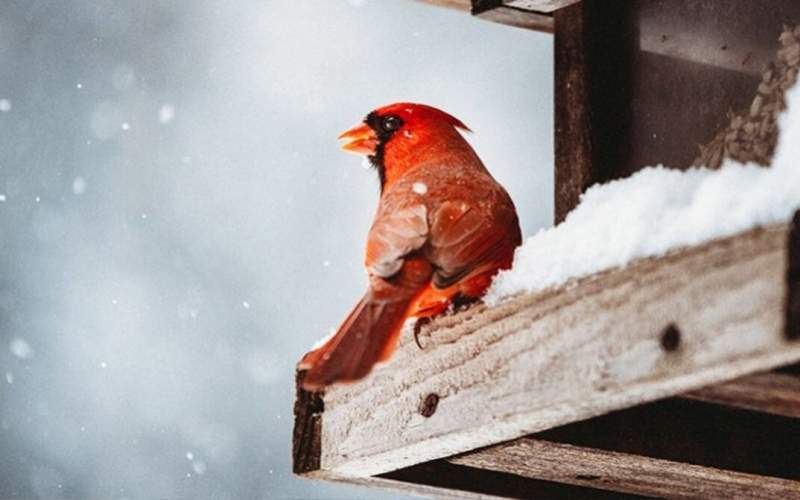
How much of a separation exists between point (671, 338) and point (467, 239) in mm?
383

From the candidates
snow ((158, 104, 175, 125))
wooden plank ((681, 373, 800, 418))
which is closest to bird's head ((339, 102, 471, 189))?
wooden plank ((681, 373, 800, 418))

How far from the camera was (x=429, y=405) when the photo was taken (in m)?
1.71

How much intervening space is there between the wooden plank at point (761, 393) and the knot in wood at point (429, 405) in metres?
0.31

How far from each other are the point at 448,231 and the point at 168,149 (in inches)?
122

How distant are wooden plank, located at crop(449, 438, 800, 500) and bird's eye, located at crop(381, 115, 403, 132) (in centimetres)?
46

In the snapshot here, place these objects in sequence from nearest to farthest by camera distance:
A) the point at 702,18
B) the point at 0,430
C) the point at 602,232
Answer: the point at 602,232, the point at 702,18, the point at 0,430

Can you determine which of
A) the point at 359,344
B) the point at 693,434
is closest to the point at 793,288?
the point at 359,344

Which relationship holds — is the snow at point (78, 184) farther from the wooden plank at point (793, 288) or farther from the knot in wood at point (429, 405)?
the wooden plank at point (793, 288)

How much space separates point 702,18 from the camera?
6.59 ft

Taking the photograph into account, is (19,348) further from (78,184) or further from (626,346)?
(626,346)

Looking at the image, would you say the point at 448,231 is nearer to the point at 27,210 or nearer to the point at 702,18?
the point at 702,18

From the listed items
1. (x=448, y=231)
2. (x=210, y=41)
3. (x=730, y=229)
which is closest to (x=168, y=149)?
(x=210, y=41)

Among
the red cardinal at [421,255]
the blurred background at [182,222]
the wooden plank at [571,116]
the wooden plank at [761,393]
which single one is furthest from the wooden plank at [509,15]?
the blurred background at [182,222]

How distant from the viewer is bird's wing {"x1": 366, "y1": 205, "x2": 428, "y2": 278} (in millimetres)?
1661
